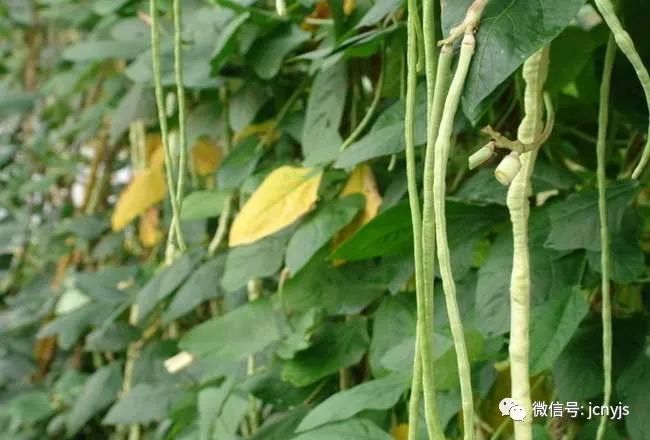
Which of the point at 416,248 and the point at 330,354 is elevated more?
the point at 416,248

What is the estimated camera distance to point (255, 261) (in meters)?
0.62

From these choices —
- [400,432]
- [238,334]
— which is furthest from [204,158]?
[400,432]

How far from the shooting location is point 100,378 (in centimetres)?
95

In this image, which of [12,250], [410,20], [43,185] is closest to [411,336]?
[410,20]

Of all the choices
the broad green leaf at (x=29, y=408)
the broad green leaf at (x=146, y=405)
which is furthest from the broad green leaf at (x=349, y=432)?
the broad green leaf at (x=29, y=408)

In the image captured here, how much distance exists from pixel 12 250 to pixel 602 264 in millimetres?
1019

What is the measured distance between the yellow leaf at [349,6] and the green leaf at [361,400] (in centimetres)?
21

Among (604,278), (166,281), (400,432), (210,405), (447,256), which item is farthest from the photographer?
(166,281)

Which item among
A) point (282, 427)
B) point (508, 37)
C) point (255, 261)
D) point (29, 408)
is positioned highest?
point (508, 37)

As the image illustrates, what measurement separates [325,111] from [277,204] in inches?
3.1

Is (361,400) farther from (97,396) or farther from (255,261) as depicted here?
(97,396)

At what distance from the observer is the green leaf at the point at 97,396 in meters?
0.93

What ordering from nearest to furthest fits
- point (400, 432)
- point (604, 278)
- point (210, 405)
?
point (604, 278) → point (400, 432) → point (210, 405)

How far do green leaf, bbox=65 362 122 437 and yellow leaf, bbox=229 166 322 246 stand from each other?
0.41 meters
